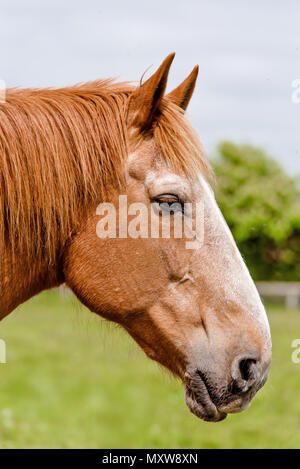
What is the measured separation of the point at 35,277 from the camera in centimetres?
302

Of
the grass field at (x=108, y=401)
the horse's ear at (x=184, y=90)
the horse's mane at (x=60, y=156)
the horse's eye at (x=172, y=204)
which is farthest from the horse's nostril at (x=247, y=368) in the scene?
the horse's ear at (x=184, y=90)

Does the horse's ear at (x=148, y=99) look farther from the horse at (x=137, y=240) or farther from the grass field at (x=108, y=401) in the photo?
the grass field at (x=108, y=401)

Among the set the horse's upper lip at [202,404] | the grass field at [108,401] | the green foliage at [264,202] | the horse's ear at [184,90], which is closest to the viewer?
the horse's upper lip at [202,404]

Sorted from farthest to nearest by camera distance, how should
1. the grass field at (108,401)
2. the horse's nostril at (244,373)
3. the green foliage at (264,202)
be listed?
the green foliage at (264,202), the grass field at (108,401), the horse's nostril at (244,373)

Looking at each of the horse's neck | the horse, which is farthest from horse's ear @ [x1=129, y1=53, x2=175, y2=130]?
the horse's neck

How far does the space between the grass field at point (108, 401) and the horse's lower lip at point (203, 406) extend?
0.95 ft

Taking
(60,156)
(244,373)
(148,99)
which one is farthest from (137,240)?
(244,373)

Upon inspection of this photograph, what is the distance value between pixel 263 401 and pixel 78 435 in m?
3.06

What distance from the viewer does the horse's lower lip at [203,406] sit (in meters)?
2.83

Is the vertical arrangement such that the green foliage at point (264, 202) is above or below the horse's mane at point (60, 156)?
below

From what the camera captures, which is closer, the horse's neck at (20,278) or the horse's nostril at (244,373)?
the horse's nostril at (244,373)

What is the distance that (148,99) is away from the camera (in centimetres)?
295

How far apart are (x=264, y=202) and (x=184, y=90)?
1283 inches

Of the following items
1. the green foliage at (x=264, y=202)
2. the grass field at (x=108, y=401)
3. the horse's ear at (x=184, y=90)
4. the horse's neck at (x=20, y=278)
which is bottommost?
the green foliage at (x=264, y=202)
